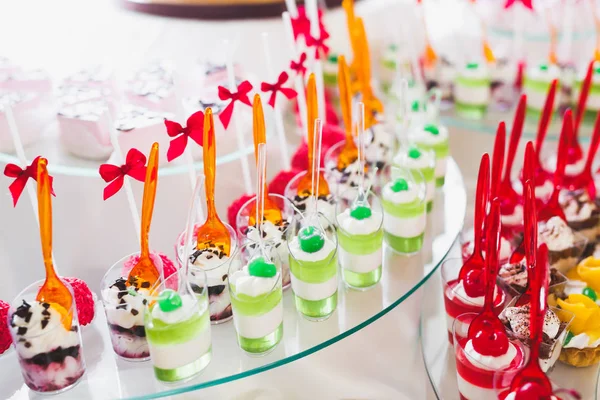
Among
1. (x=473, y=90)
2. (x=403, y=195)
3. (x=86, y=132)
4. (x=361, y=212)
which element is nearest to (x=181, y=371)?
(x=361, y=212)

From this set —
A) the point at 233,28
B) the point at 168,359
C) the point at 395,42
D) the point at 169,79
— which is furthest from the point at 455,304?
the point at 233,28

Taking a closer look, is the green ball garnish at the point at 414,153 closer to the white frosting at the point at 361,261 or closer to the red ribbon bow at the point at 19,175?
the white frosting at the point at 361,261

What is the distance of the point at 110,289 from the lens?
1093 mm

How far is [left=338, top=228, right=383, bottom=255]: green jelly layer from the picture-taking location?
3.95ft

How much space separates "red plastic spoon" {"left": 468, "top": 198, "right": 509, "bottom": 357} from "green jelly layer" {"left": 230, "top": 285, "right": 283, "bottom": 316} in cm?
33

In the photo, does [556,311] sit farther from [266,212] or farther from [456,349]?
[266,212]

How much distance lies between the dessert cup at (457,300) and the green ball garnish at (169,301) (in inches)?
18.1

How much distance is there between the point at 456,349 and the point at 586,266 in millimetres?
399

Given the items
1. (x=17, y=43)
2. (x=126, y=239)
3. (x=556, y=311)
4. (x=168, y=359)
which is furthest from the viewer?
(x=17, y=43)

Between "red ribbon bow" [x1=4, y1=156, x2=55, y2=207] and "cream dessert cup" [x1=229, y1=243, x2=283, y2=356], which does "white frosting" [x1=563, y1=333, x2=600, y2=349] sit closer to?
"cream dessert cup" [x1=229, y1=243, x2=283, y2=356]

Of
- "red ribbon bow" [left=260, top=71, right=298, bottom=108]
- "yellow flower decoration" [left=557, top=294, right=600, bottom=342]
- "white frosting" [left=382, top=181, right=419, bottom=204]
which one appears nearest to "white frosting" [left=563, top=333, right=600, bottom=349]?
"yellow flower decoration" [left=557, top=294, right=600, bottom=342]

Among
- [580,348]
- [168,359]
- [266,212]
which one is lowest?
[580,348]

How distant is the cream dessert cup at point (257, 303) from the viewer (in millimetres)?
1073

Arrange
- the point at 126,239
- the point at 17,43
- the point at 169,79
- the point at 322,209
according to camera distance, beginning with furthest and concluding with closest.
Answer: the point at 17,43 < the point at 169,79 < the point at 126,239 < the point at 322,209
